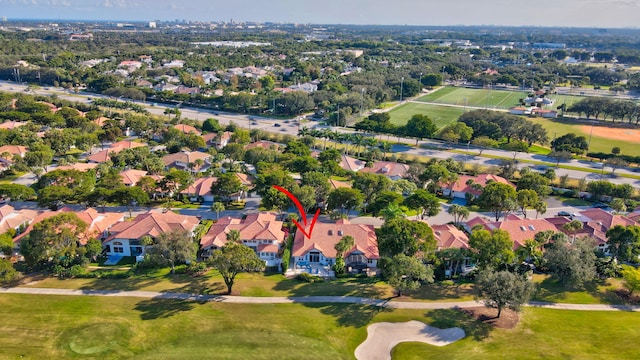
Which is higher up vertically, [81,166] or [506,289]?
[81,166]

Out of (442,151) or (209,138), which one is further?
(442,151)

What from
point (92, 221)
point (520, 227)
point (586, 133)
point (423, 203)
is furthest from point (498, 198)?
point (586, 133)

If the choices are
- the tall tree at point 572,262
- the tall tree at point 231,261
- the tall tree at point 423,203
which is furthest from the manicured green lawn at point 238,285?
the tall tree at point 572,262

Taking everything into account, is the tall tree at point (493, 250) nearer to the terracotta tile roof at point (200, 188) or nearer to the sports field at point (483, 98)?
the terracotta tile roof at point (200, 188)

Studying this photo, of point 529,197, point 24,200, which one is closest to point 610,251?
point 529,197

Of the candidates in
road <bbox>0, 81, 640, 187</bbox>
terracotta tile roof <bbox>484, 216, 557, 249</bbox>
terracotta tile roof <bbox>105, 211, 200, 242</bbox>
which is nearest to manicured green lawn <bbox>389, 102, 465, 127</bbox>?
road <bbox>0, 81, 640, 187</bbox>

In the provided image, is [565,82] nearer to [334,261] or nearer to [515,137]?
[515,137]

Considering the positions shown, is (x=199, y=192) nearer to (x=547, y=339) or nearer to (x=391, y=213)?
(x=391, y=213)

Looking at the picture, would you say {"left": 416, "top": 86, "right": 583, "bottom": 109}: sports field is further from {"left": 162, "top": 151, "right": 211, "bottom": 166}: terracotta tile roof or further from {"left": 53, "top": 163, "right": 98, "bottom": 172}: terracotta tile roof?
{"left": 53, "top": 163, "right": 98, "bottom": 172}: terracotta tile roof
